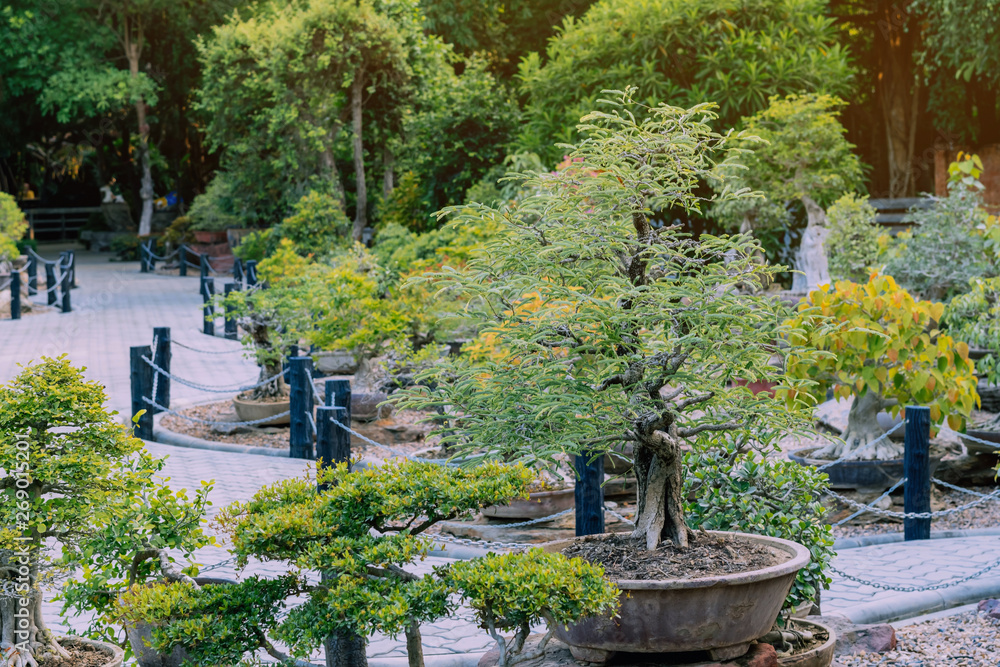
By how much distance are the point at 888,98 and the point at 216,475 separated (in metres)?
15.6

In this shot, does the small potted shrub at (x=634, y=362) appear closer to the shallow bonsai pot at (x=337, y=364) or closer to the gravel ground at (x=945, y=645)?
the gravel ground at (x=945, y=645)

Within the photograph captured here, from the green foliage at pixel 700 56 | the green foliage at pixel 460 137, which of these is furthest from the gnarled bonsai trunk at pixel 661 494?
the green foliage at pixel 460 137

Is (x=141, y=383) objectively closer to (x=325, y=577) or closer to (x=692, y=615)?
(x=325, y=577)

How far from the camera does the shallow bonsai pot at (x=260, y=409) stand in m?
10.2


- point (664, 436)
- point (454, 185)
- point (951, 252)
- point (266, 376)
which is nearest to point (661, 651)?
point (664, 436)

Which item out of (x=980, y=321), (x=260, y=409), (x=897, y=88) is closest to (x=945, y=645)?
(x=980, y=321)

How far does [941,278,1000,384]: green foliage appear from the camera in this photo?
8500 mm

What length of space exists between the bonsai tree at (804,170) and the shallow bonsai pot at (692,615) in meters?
10.0

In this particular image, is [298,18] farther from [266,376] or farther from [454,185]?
[266,376]

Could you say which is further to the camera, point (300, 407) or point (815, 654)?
point (300, 407)

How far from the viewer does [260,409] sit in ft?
33.6

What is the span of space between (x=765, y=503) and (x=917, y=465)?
266 cm

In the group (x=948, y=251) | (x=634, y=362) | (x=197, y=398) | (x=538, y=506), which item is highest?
(x=948, y=251)

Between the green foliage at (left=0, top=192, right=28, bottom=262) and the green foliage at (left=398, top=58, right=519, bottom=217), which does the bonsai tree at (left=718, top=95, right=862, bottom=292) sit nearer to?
the green foliage at (left=398, top=58, right=519, bottom=217)
